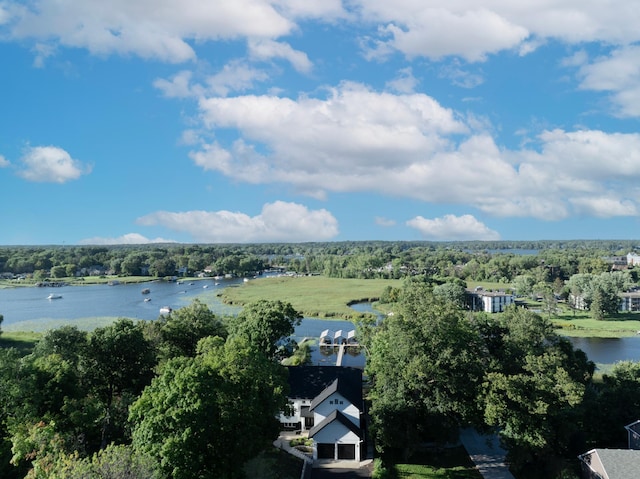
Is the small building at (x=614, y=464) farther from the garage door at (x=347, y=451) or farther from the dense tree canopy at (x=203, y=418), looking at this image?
the dense tree canopy at (x=203, y=418)

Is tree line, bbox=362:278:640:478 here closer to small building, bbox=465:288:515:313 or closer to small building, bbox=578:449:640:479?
small building, bbox=578:449:640:479

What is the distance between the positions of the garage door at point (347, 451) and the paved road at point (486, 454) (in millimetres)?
6271

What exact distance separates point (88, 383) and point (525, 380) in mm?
23392

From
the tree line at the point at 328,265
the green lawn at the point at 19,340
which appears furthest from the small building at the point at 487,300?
the green lawn at the point at 19,340

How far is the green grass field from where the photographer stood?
241 ft

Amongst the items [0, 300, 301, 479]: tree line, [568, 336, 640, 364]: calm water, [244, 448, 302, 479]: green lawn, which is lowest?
[568, 336, 640, 364]: calm water

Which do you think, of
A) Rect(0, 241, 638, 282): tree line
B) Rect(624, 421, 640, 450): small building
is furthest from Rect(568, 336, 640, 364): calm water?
Rect(0, 241, 638, 282): tree line

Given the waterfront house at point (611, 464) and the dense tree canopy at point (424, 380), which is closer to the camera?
the waterfront house at point (611, 464)

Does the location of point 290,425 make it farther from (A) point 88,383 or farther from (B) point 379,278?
(B) point 379,278

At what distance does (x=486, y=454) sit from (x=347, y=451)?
7510 millimetres

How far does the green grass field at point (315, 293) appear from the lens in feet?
241

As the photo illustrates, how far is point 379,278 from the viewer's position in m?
121

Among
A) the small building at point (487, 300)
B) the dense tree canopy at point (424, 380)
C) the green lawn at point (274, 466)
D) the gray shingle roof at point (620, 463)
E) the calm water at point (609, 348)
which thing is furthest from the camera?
the small building at point (487, 300)

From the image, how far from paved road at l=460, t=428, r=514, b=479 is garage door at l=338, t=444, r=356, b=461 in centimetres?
627
